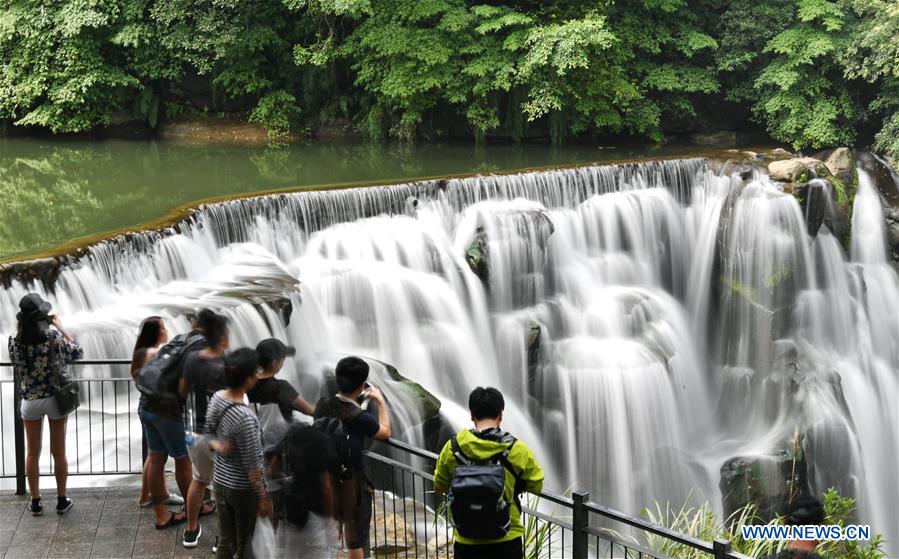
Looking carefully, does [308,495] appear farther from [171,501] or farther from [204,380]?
[171,501]

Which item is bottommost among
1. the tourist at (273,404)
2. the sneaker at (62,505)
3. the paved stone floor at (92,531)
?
the paved stone floor at (92,531)

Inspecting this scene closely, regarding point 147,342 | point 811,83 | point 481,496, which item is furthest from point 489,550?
point 811,83

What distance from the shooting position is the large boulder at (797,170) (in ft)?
64.7

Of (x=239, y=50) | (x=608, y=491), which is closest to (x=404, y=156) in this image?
(x=239, y=50)

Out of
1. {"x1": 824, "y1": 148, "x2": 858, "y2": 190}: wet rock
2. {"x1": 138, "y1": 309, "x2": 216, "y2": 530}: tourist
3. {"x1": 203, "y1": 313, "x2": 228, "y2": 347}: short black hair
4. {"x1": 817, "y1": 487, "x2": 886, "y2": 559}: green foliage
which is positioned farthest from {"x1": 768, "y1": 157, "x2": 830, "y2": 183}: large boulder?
{"x1": 203, "y1": 313, "x2": 228, "y2": 347}: short black hair

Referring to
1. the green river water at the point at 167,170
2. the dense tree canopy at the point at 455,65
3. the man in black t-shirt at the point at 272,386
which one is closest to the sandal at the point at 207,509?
the man in black t-shirt at the point at 272,386

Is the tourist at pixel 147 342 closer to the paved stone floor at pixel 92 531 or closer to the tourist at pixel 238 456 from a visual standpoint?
the paved stone floor at pixel 92 531

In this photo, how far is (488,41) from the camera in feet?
89.9

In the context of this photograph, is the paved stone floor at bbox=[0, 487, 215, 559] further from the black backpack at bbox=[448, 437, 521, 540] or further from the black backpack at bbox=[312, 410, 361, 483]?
the black backpack at bbox=[448, 437, 521, 540]

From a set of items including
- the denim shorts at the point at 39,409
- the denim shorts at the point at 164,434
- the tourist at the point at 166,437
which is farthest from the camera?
the denim shorts at the point at 39,409

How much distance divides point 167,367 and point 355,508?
1.81m

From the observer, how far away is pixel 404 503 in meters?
7.75

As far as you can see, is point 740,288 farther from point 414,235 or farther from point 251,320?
point 251,320

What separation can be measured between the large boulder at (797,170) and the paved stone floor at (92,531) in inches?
589
